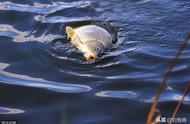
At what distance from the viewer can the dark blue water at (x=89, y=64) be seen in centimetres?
461

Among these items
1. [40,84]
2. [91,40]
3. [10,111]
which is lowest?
[10,111]

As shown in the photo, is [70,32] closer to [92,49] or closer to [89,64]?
[92,49]

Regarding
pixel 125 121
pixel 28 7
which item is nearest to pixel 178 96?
pixel 125 121

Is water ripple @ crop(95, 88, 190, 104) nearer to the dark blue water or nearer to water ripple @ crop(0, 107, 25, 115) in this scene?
the dark blue water

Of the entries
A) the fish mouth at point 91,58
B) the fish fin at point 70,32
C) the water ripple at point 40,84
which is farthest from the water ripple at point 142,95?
the fish fin at point 70,32

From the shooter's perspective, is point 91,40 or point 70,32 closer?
point 91,40

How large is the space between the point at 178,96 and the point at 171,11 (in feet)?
9.41

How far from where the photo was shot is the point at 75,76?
17.6 feet

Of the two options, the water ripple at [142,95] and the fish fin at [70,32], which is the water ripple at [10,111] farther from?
the fish fin at [70,32]

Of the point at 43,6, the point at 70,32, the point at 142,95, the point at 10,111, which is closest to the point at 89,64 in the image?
the point at 70,32

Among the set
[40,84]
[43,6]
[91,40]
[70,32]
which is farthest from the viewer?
[43,6]

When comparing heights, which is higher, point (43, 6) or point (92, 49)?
point (43, 6)

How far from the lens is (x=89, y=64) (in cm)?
564

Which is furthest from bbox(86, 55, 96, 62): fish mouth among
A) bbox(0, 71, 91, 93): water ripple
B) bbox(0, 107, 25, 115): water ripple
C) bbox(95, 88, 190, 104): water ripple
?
bbox(0, 107, 25, 115): water ripple
